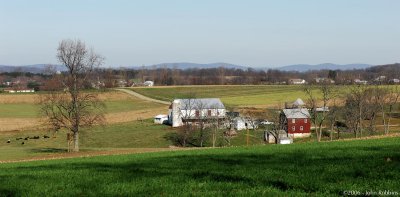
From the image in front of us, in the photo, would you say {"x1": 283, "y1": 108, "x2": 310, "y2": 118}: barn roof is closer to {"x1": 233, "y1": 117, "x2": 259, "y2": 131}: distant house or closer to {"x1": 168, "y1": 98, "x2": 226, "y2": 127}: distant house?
{"x1": 233, "y1": 117, "x2": 259, "y2": 131}: distant house

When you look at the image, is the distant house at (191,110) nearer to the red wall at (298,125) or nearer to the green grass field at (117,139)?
the green grass field at (117,139)

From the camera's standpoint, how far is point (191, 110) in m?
95.1

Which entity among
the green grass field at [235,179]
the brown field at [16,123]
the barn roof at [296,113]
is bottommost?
the brown field at [16,123]

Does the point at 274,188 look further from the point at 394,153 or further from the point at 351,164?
the point at 394,153

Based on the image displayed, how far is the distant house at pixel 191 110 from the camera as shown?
8976 cm

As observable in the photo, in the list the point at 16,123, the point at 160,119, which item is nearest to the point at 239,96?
the point at 160,119

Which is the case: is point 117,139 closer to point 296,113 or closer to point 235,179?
point 296,113

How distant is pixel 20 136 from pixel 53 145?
42.8 ft

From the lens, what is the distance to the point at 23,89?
17012 centimetres

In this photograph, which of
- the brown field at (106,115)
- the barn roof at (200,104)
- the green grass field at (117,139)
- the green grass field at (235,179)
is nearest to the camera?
the green grass field at (235,179)

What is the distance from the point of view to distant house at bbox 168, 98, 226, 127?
3534 inches

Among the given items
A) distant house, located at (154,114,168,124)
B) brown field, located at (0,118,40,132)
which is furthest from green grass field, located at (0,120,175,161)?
distant house, located at (154,114,168,124)

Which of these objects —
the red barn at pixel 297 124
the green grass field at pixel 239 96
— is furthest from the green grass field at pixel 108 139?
the green grass field at pixel 239 96

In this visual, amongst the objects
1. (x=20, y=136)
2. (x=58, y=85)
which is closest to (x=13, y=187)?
(x=58, y=85)
